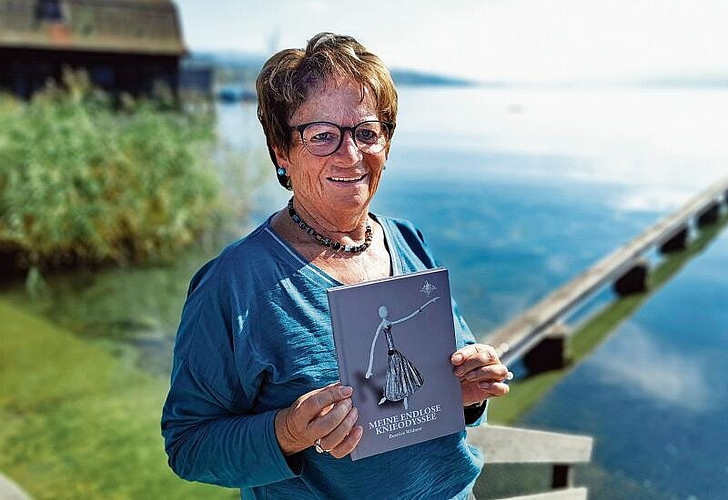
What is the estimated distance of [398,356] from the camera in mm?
996

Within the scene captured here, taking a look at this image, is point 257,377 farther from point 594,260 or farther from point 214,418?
point 594,260

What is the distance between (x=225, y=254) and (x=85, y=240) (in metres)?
5.97

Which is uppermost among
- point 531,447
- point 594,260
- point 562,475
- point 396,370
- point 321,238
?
point 321,238

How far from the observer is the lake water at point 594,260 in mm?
3357

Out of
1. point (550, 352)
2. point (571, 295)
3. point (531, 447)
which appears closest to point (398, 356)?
point (531, 447)

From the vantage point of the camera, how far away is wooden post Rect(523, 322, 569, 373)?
4355 millimetres

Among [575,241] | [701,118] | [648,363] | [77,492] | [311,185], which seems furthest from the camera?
[701,118]

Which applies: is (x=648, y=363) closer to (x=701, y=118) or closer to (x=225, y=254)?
(x=225, y=254)

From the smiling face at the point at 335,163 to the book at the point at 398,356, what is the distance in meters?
0.21

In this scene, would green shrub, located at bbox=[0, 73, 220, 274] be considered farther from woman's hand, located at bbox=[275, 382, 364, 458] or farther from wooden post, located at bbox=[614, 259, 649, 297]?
woman's hand, located at bbox=[275, 382, 364, 458]

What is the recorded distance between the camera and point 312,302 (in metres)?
1.07

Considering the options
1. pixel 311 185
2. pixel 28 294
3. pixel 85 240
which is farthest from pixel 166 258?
pixel 311 185

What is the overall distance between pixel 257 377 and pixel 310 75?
467 millimetres

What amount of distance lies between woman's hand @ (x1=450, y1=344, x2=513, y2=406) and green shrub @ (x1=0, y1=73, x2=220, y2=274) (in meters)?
5.74
